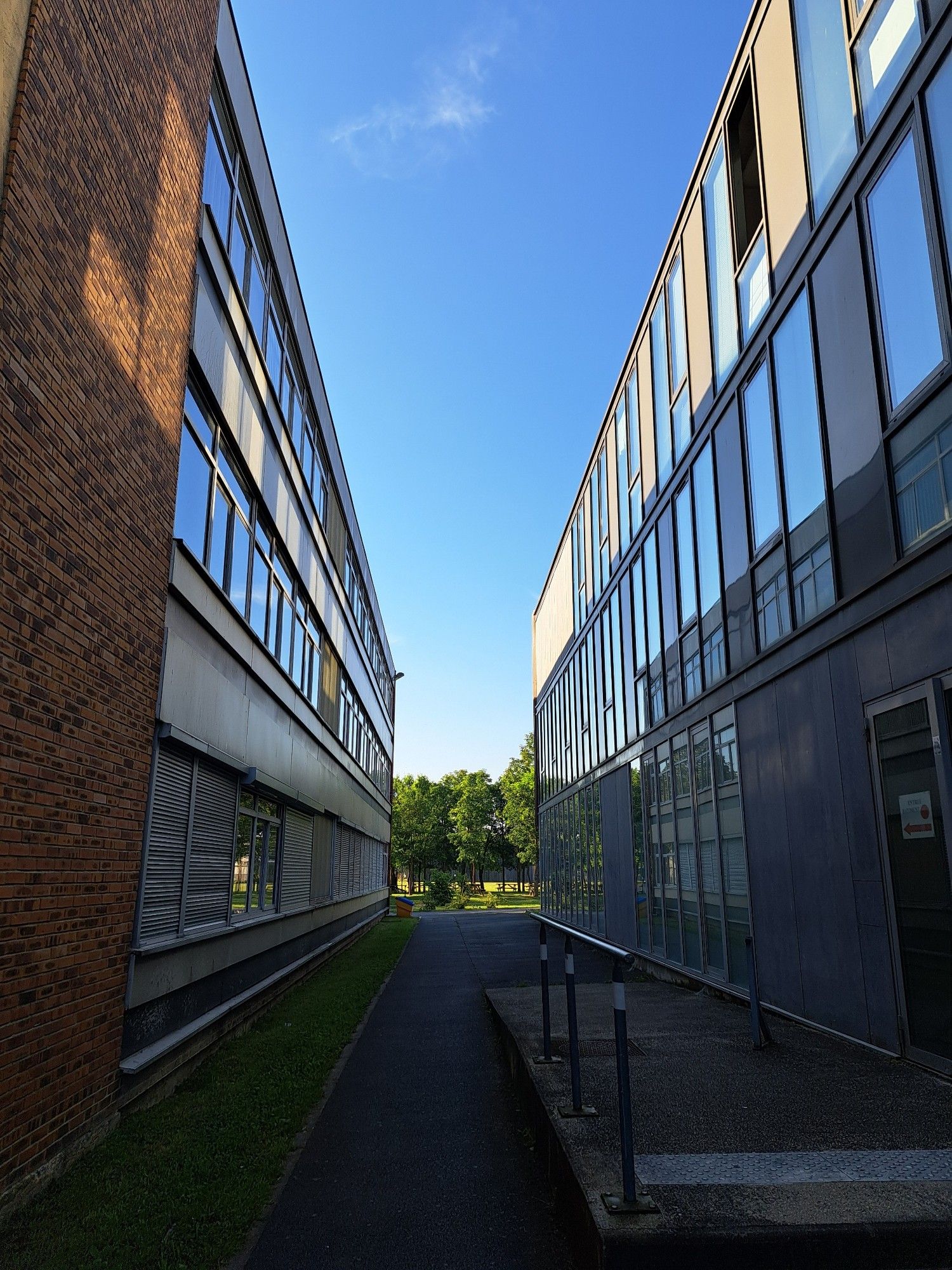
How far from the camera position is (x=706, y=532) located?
13.3 m

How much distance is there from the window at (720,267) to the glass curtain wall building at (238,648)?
20.4 feet

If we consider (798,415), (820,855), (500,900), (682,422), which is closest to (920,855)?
(820,855)

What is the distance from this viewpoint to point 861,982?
803cm

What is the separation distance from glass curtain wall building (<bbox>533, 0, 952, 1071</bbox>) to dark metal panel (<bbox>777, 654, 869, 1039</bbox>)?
3 cm

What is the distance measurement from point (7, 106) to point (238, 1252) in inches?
241

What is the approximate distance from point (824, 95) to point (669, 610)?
786 cm

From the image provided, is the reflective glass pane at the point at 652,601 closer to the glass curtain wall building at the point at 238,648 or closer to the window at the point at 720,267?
the window at the point at 720,267

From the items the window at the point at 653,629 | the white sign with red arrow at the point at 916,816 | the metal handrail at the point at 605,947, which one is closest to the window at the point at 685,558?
the window at the point at 653,629

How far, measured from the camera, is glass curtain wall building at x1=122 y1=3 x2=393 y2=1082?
8047 millimetres

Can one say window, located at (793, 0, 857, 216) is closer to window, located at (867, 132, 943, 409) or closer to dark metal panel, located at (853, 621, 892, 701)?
window, located at (867, 132, 943, 409)

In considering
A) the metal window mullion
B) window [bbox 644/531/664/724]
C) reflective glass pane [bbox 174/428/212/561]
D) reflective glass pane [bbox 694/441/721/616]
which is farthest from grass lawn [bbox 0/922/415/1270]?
window [bbox 644/531/664/724]

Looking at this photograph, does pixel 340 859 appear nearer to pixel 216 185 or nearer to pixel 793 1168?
pixel 216 185

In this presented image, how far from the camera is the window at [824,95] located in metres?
8.95

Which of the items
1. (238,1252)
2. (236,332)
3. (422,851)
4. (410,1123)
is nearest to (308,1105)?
(410,1123)
